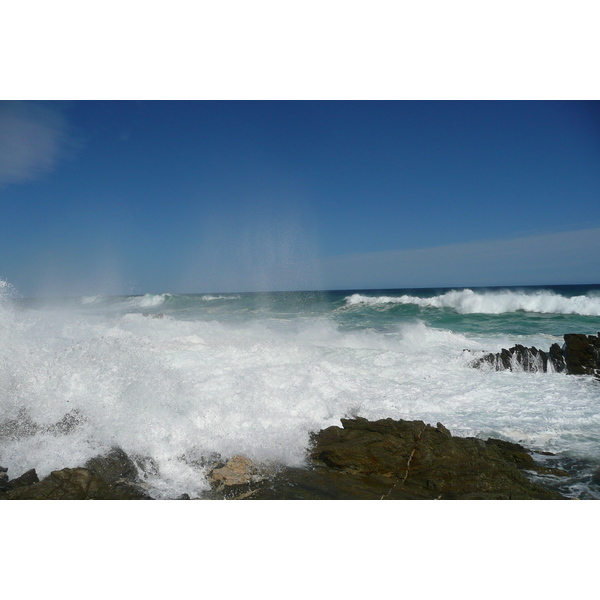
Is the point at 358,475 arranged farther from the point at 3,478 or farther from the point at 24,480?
the point at 3,478

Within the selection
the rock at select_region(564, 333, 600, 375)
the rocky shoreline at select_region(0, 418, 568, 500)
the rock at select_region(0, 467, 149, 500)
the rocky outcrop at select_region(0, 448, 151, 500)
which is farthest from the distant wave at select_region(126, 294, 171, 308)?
the rock at select_region(0, 467, 149, 500)

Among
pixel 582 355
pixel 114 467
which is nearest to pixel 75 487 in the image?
pixel 114 467

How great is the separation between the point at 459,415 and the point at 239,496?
3299 mm

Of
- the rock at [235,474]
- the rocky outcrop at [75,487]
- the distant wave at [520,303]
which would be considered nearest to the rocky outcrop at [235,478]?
the rock at [235,474]

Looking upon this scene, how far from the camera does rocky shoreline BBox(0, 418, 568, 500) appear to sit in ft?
9.34

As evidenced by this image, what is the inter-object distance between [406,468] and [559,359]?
17.3 ft

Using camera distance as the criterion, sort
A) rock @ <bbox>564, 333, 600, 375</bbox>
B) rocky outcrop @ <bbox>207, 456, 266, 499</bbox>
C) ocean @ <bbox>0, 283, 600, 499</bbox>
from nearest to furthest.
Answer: rocky outcrop @ <bbox>207, 456, 266, 499</bbox>, ocean @ <bbox>0, 283, 600, 499</bbox>, rock @ <bbox>564, 333, 600, 375</bbox>

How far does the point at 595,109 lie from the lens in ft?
13.8

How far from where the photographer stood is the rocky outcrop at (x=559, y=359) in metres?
6.79

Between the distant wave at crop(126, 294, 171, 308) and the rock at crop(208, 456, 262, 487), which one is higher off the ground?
the distant wave at crop(126, 294, 171, 308)

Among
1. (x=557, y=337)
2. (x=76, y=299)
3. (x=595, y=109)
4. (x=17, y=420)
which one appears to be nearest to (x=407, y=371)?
(x=595, y=109)

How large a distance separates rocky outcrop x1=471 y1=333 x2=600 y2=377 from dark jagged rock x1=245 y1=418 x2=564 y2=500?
11.5ft

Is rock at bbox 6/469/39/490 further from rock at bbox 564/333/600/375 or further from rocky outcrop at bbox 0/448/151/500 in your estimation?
rock at bbox 564/333/600/375

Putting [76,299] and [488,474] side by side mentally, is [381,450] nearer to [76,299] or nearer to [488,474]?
[488,474]
